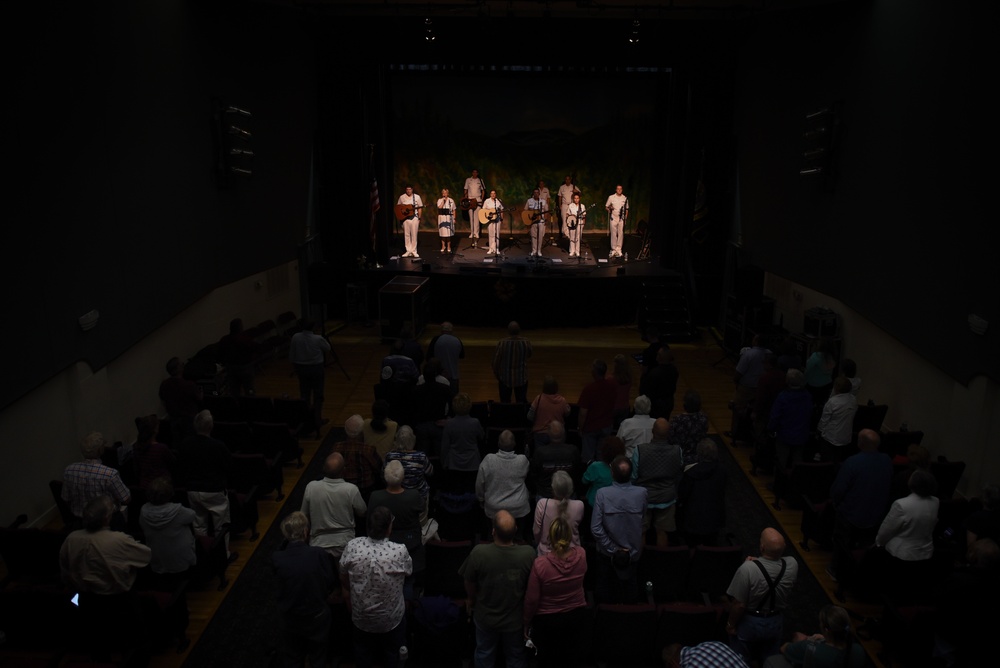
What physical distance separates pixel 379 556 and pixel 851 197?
29.2ft

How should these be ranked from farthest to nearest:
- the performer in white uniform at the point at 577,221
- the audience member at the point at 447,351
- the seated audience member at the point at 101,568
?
1. the performer in white uniform at the point at 577,221
2. the audience member at the point at 447,351
3. the seated audience member at the point at 101,568

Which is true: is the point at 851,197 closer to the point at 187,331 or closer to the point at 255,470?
the point at 255,470

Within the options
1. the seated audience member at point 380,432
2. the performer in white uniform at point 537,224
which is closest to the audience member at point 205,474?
the seated audience member at point 380,432

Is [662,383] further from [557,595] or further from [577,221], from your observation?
[577,221]

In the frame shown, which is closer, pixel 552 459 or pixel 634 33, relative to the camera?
pixel 552 459

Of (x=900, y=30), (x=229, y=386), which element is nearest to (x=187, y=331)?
(x=229, y=386)

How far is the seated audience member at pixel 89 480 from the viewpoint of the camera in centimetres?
594

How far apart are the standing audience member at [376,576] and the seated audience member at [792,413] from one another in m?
4.70

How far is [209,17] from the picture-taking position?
1116 centimetres

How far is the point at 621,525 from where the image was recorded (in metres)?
5.57

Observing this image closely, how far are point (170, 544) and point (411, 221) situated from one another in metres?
12.0

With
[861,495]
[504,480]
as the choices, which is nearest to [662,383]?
[861,495]

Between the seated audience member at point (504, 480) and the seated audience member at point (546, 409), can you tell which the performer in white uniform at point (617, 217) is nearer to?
the seated audience member at point (546, 409)

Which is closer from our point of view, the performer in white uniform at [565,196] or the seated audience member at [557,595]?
the seated audience member at [557,595]
